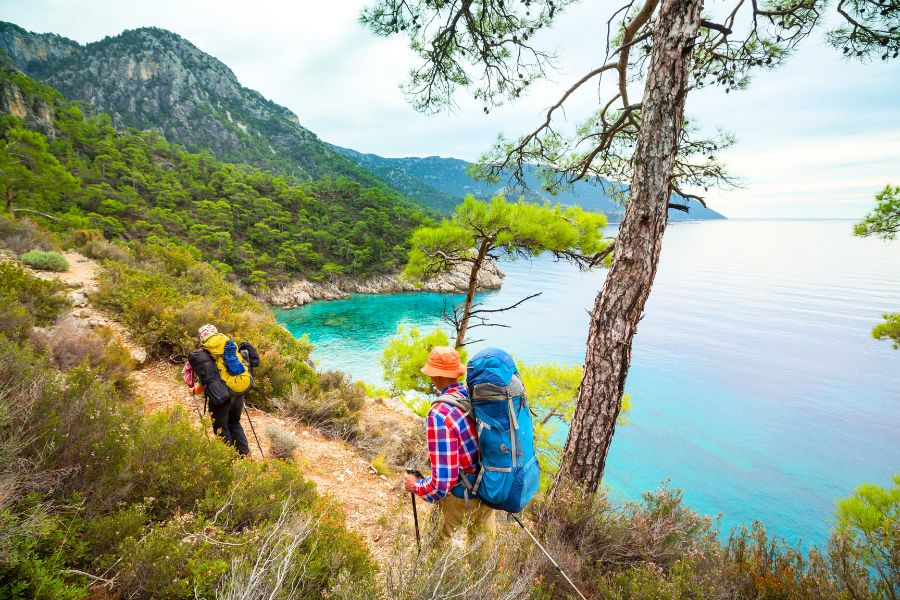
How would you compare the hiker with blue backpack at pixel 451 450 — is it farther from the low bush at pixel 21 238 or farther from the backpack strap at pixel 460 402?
the low bush at pixel 21 238

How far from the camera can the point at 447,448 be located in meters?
2.08

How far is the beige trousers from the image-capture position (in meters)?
2.25

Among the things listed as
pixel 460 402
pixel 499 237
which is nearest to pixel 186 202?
pixel 499 237

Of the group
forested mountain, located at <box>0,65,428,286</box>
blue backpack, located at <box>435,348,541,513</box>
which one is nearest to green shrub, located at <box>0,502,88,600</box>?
blue backpack, located at <box>435,348,541,513</box>

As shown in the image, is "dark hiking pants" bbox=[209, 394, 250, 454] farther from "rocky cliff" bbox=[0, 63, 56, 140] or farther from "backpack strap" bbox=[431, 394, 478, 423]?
"rocky cliff" bbox=[0, 63, 56, 140]

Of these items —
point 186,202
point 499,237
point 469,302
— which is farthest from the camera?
point 186,202

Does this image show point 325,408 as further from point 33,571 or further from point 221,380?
point 33,571

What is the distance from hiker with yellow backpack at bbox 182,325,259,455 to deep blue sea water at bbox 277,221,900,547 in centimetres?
1036

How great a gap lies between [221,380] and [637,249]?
4.27m

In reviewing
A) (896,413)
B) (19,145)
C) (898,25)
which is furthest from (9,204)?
Result: (896,413)

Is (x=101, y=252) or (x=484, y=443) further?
(x=101, y=252)

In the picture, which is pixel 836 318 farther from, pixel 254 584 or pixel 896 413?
pixel 254 584

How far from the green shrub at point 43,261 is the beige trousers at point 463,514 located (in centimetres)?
1084

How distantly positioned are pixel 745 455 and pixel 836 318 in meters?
30.1
